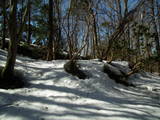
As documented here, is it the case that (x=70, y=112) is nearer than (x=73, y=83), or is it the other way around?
(x=70, y=112)

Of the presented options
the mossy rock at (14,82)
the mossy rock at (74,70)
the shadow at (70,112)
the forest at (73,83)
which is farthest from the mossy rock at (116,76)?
the mossy rock at (14,82)

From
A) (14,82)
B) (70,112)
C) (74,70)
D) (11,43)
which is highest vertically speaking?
(11,43)

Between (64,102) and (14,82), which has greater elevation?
(14,82)

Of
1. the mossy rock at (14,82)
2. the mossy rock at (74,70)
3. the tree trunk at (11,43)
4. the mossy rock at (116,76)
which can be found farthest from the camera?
the mossy rock at (116,76)

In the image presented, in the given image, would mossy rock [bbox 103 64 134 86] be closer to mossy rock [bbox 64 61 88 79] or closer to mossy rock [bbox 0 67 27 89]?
mossy rock [bbox 64 61 88 79]

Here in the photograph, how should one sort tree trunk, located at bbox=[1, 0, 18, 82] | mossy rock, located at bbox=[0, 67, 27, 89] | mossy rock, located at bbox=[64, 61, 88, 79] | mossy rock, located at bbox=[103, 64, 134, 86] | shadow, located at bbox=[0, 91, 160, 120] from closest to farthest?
shadow, located at bbox=[0, 91, 160, 120]
mossy rock, located at bbox=[0, 67, 27, 89]
tree trunk, located at bbox=[1, 0, 18, 82]
mossy rock, located at bbox=[64, 61, 88, 79]
mossy rock, located at bbox=[103, 64, 134, 86]

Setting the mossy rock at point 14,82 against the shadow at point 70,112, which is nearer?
the shadow at point 70,112

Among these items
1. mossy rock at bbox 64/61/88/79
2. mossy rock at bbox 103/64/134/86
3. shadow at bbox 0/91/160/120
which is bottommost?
shadow at bbox 0/91/160/120

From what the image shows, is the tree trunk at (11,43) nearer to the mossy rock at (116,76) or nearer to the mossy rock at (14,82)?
the mossy rock at (14,82)

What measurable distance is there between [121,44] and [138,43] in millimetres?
730

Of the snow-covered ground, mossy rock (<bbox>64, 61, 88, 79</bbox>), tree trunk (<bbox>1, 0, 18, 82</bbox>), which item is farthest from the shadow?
mossy rock (<bbox>64, 61, 88, 79</bbox>)

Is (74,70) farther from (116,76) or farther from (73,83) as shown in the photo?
(116,76)

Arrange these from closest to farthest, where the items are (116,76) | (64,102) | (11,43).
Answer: (64,102) → (11,43) → (116,76)

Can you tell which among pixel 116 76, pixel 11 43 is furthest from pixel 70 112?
Answer: pixel 116 76
